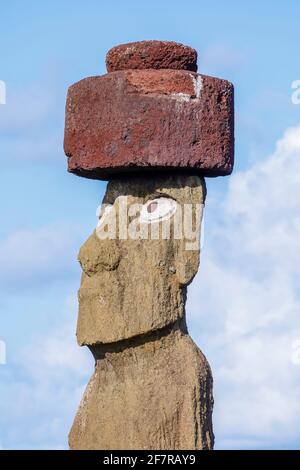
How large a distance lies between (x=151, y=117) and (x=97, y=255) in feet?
4.51

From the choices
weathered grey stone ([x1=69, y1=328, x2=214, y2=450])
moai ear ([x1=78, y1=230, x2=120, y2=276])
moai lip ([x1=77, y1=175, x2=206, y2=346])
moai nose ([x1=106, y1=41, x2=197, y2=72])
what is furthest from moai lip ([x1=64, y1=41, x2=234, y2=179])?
weathered grey stone ([x1=69, y1=328, x2=214, y2=450])

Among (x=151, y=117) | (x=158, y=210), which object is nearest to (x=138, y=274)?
(x=158, y=210)

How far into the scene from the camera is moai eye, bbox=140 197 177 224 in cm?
2094

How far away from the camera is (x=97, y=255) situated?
21.0 metres

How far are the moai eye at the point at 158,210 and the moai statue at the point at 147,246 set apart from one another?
1 centimetres

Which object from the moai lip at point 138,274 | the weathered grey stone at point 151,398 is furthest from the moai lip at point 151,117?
the weathered grey stone at point 151,398

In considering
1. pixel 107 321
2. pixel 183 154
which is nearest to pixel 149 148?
pixel 183 154

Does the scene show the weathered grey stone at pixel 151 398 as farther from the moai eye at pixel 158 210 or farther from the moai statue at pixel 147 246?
the moai eye at pixel 158 210

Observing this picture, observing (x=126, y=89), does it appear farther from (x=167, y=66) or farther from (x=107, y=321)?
(x=107, y=321)

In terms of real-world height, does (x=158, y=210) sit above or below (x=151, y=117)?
below

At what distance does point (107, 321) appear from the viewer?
822 inches

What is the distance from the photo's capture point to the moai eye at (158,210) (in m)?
20.9

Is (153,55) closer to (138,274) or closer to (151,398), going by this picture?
(138,274)

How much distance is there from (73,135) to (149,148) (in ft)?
3.03
